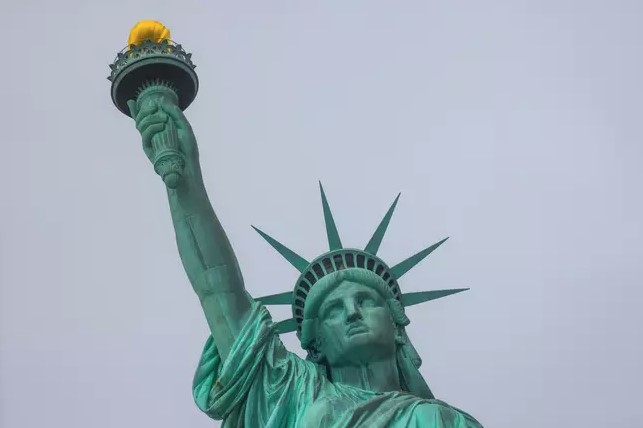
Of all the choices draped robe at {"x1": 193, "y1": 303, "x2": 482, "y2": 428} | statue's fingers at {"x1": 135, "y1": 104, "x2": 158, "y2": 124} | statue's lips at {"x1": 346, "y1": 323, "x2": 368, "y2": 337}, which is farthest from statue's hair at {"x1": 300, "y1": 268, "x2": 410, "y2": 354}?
statue's fingers at {"x1": 135, "y1": 104, "x2": 158, "y2": 124}

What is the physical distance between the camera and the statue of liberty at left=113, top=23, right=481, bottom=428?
12523 mm

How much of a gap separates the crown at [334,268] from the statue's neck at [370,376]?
89 centimetres

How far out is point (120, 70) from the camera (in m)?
13.3

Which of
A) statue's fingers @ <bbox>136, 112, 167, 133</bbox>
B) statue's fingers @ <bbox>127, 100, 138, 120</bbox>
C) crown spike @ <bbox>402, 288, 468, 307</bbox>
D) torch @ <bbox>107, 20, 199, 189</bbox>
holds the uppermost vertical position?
torch @ <bbox>107, 20, 199, 189</bbox>

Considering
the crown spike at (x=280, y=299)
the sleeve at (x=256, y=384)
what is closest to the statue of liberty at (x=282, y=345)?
the sleeve at (x=256, y=384)

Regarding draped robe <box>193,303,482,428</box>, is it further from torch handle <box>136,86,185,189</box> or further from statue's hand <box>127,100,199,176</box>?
statue's hand <box>127,100,199,176</box>

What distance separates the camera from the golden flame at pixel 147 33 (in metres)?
13.5

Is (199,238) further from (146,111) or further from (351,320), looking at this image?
(351,320)

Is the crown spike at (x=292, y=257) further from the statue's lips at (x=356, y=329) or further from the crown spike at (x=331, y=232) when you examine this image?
the statue's lips at (x=356, y=329)

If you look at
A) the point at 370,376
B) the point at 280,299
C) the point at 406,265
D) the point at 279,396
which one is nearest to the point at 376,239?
the point at 406,265

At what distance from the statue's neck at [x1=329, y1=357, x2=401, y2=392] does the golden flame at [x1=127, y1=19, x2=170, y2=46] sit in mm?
3799

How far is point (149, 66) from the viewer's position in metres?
13.4

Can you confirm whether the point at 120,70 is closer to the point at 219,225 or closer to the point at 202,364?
the point at 219,225

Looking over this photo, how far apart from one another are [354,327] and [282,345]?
74 centimetres
